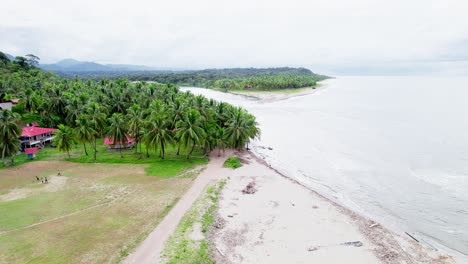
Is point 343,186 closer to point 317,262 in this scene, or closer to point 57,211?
point 317,262

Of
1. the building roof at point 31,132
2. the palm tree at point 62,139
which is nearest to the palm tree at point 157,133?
the palm tree at point 62,139

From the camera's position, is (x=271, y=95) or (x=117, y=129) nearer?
(x=117, y=129)

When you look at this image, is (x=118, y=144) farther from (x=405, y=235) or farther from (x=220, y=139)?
(x=405, y=235)

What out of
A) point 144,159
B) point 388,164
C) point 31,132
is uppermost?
point 31,132

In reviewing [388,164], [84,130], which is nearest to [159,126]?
[84,130]

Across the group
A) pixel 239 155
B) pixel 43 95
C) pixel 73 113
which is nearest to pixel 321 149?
pixel 239 155

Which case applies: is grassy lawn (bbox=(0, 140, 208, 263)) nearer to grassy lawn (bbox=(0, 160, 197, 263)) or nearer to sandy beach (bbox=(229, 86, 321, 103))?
grassy lawn (bbox=(0, 160, 197, 263))

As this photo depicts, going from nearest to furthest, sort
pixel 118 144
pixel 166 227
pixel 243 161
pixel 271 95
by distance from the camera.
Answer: pixel 166 227 < pixel 243 161 < pixel 118 144 < pixel 271 95
